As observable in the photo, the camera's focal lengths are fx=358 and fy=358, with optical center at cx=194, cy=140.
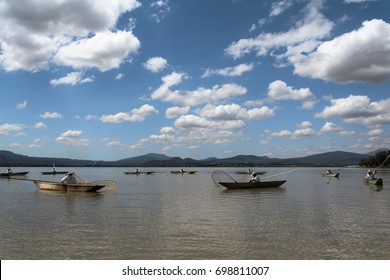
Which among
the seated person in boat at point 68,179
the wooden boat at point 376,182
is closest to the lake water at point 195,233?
the seated person in boat at point 68,179

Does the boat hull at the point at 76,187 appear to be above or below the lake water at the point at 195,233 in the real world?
above

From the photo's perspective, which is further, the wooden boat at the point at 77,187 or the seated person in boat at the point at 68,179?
the seated person in boat at the point at 68,179

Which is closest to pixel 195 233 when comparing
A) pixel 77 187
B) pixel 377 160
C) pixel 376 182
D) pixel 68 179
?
pixel 77 187

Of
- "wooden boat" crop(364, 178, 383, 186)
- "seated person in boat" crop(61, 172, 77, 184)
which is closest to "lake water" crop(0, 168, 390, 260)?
"seated person in boat" crop(61, 172, 77, 184)

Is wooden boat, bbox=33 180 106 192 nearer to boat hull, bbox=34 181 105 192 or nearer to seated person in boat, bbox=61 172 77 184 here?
boat hull, bbox=34 181 105 192

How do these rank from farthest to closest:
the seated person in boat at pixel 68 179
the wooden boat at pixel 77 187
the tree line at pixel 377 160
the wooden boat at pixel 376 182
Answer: the tree line at pixel 377 160 < the wooden boat at pixel 376 182 < the seated person in boat at pixel 68 179 < the wooden boat at pixel 77 187

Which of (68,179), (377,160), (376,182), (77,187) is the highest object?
(68,179)

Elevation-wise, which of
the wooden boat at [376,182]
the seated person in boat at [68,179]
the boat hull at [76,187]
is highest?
the seated person in boat at [68,179]

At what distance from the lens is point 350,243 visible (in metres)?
14.1

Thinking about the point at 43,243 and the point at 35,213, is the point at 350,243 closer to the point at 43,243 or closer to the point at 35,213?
the point at 43,243

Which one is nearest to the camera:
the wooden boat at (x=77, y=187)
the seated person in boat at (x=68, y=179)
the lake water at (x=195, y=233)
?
the lake water at (x=195, y=233)

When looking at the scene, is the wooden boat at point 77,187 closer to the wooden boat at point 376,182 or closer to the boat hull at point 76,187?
the boat hull at point 76,187

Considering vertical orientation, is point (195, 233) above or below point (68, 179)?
below

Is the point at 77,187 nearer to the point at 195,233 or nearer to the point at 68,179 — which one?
the point at 68,179
